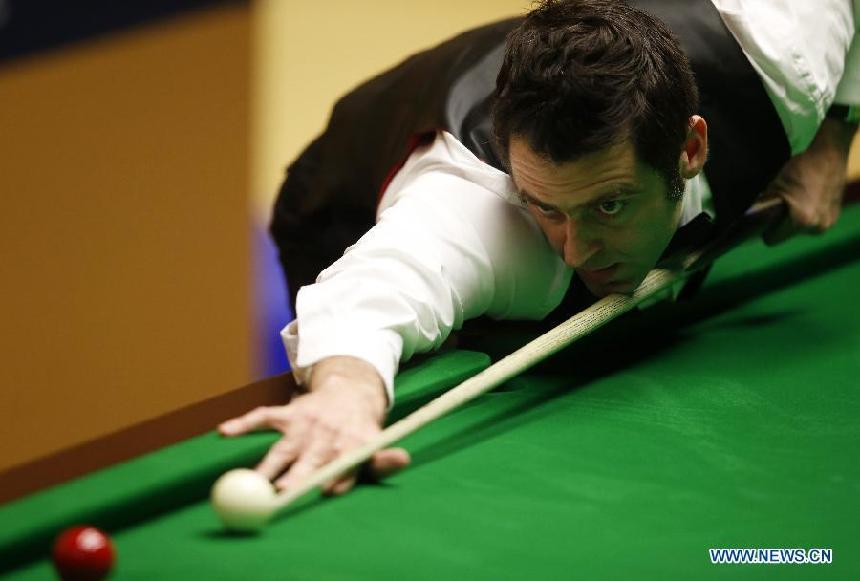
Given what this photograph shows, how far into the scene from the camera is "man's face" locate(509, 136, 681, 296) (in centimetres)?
216

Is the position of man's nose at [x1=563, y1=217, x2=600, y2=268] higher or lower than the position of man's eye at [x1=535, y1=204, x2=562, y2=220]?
lower

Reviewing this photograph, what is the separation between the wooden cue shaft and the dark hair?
0.89 feet

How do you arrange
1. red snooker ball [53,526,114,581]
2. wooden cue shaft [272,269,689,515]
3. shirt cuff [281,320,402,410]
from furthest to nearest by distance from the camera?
shirt cuff [281,320,402,410] < wooden cue shaft [272,269,689,515] < red snooker ball [53,526,114,581]

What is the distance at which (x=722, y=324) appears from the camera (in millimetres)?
2840

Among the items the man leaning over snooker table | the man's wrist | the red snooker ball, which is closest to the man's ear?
the man leaning over snooker table

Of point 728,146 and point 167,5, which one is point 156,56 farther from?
point 728,146

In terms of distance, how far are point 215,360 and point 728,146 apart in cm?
314

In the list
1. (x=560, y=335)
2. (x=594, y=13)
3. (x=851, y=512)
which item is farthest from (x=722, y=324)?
(x=851, y=512)

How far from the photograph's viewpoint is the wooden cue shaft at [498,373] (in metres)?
1.73

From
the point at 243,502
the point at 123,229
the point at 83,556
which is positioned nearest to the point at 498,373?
the point at 243,502

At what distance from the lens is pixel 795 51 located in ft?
8.79

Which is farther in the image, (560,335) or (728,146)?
(728,146)

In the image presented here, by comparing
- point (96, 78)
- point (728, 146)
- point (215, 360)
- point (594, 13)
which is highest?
point (96, 78)

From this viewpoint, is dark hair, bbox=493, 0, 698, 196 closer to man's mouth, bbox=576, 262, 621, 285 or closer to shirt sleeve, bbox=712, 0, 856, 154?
man's mouth, bbox=576, 262, 621, 285
